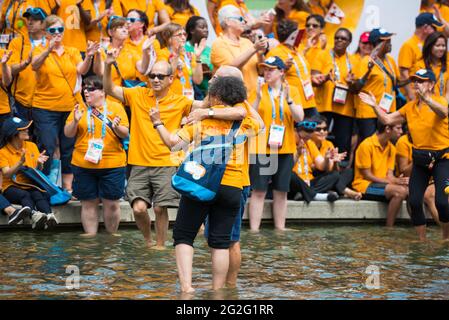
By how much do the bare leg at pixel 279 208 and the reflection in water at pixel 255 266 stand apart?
0.17 m

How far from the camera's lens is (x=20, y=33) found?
1318 cm

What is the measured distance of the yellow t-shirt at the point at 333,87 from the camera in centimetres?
1471

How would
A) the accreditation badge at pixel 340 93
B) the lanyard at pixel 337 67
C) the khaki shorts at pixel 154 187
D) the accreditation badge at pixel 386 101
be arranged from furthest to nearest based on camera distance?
the lanyard at pixel 337 67, the accreditation badge at pixel 340 93, the accreditation badge at pixel 386 101, the khaki shorts at pixel 154 187

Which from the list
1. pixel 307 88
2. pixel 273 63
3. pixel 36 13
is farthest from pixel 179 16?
pixel 36 13

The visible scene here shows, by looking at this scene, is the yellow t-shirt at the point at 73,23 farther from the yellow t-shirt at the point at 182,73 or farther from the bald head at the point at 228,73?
the bald head at the point at 228,73

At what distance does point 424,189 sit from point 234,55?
295 cm

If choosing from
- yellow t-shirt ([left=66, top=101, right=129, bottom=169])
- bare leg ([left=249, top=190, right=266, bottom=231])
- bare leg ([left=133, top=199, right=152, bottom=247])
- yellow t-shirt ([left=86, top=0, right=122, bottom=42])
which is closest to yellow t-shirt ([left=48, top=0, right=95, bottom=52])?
yellow t-shirt ([left=86, top=0, right=122, bottom=42])

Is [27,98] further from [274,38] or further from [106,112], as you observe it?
[274,38]

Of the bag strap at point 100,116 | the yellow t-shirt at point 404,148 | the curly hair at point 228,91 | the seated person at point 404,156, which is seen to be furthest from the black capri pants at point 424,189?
the curly hair at point 228,91

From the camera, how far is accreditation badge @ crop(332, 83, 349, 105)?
14523 mm

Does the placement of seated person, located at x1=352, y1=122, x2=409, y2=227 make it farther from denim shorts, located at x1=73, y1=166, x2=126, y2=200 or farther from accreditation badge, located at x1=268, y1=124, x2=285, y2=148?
denim shorts, located at x1=73, y1=166, x2=126, y2=200
